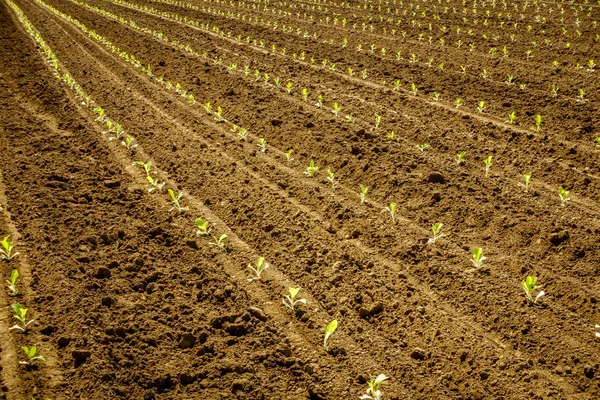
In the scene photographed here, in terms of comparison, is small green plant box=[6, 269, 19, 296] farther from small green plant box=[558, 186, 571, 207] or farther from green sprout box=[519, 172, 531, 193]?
small green plant box=[558, 186, 571, 207]

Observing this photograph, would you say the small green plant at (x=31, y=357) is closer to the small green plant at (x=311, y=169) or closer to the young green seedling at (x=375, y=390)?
the young green seedling at (x=375, y=390)

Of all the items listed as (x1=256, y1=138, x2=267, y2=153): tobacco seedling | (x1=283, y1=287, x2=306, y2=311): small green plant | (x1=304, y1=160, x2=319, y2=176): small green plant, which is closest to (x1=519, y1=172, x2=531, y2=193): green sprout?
(x1=304, y1=160, x2=319, y2=176): small green plant

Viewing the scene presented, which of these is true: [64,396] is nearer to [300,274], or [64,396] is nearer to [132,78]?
[300,274]

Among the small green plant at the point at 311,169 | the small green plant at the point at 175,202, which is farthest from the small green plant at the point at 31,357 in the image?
the small green plant at the point at 311,169

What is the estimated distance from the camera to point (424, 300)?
3.95 metres

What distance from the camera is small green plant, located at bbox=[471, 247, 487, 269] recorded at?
4.17 m

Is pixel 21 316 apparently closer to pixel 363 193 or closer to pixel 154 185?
pixel 154 185

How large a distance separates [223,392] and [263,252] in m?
1.68

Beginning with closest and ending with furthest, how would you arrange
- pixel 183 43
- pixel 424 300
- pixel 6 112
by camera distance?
pixel 424 300, pixel 6 112, pixel 183 43

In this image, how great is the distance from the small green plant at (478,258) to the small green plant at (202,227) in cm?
266

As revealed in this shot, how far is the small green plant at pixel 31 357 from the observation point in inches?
128

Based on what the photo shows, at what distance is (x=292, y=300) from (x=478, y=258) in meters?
1.75

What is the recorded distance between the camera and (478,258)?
13.8 feet

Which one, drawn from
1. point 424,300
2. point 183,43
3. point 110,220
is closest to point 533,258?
point 424,300
